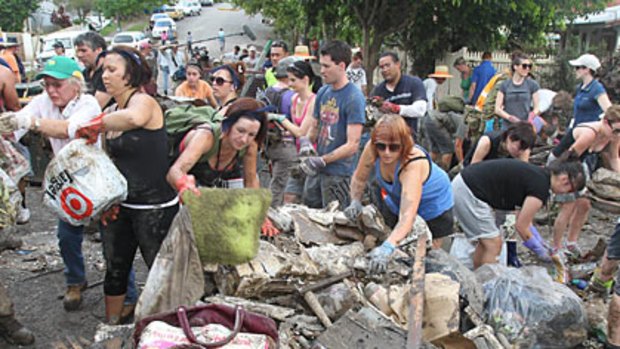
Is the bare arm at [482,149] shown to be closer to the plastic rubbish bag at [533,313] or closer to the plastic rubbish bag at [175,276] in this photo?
the plastic rubbish bag at [533,313]

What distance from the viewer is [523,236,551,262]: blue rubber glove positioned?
4113 millimetres

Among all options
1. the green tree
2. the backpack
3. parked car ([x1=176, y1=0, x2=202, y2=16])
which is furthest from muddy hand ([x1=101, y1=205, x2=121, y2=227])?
parked car ([x1=176, y1=0, x2=202, y2=16])

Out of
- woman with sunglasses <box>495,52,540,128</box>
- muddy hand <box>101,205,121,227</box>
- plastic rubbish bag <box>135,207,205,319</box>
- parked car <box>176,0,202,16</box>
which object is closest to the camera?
plastic rubbish bag <box>135,207,205,319</box>

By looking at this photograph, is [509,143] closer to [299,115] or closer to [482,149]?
[482,149]

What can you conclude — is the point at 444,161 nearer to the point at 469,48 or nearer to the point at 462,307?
the point at 462,307

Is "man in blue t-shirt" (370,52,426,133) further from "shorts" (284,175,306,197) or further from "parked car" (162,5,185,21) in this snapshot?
"parked car" (162,5,185,21)

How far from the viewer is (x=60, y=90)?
3350 mm

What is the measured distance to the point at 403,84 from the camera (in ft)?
17.8

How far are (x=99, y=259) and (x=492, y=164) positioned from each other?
11.1 ft

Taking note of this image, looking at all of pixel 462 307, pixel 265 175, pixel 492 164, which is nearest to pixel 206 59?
pixel 265 175

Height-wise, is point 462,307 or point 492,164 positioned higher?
point 492,164

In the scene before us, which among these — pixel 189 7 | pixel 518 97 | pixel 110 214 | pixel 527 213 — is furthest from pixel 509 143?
pixel 189 7

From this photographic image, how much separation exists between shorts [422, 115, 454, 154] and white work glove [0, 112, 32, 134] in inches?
207

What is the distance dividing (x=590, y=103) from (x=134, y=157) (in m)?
5.16
